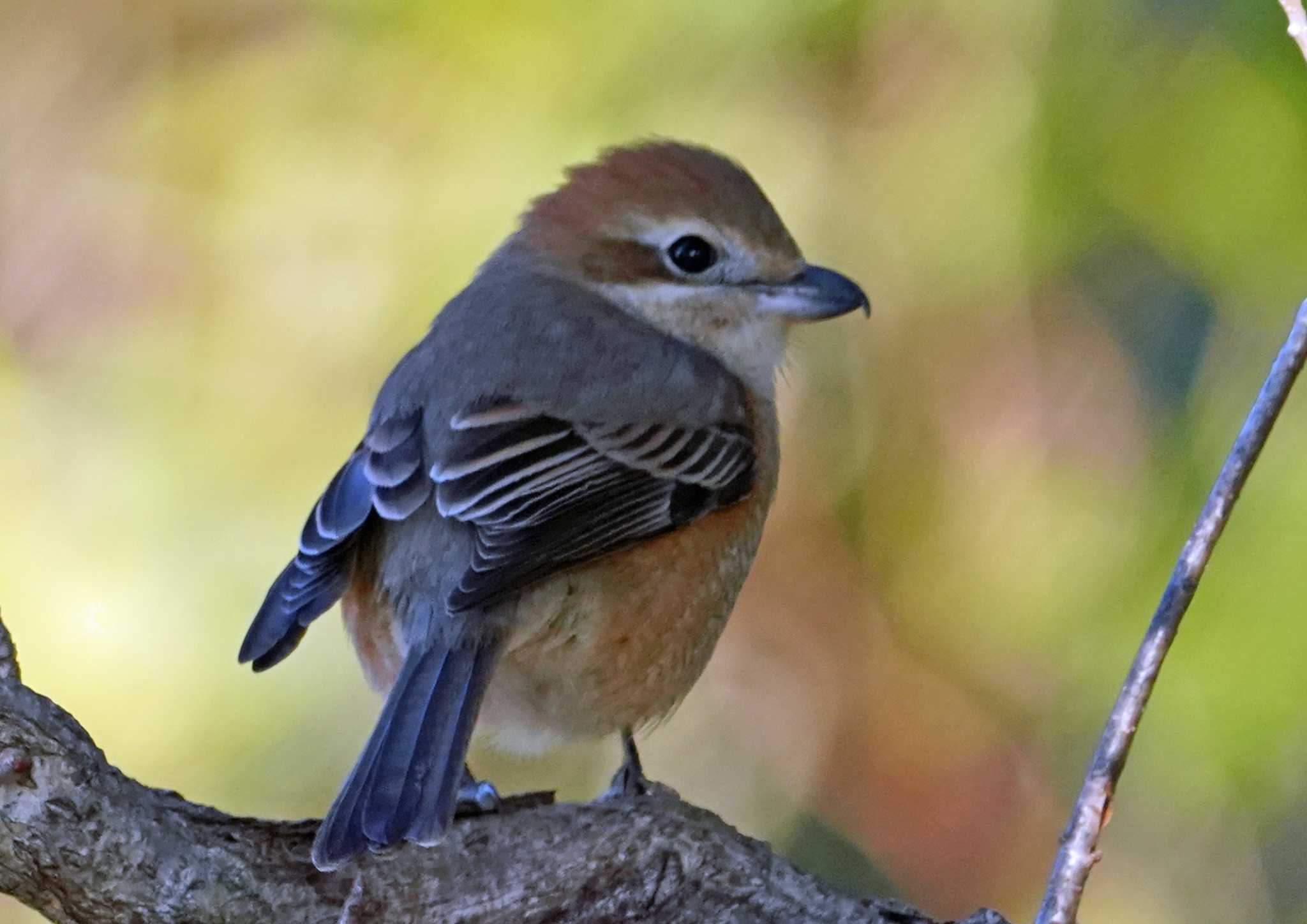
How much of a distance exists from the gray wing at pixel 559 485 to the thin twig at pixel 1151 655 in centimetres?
120

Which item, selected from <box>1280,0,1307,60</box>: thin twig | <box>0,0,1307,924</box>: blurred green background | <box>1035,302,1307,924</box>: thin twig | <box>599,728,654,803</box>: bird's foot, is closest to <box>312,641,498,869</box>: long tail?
<box>599,728,654,803</box>: bird's foot

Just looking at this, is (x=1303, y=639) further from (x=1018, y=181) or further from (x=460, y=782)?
(x=460, y=782)

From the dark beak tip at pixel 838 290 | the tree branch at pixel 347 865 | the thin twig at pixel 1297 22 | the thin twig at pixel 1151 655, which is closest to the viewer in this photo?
the thin twig at pixel 1151 655

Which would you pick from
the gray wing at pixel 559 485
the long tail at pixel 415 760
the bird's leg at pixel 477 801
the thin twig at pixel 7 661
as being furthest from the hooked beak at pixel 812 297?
the thin twig at pixel 7 661

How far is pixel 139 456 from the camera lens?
4.61 metres

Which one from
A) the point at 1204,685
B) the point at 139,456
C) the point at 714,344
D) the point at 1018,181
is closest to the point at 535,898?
the point at 714,344

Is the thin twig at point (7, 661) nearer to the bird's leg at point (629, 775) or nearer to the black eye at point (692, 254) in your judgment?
the bird's leg at point (629, 775)

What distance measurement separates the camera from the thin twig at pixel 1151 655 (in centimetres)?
223

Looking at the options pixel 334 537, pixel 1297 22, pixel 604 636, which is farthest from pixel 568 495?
pixel 1297 22

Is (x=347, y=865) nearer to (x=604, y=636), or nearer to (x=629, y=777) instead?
(x=604, y=636)

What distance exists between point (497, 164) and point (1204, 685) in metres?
2.38

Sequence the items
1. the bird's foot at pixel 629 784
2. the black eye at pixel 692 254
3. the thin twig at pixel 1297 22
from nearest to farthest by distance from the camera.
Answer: the thin twig at pixel 1297 22
the bird's foot at pixel 629 784
the black eye at pixel 692 254

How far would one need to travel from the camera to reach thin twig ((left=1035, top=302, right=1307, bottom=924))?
2227 millimetres

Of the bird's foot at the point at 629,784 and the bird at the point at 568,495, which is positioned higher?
the bird at the point at 568,495
